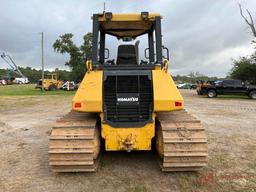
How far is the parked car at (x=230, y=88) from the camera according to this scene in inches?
1080

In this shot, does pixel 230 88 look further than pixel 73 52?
No

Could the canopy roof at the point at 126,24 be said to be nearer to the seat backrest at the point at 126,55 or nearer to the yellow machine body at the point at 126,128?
the seat backrest at the point at 126,55

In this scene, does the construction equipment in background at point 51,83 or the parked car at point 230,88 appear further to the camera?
the construction equipment in background at point 51,83

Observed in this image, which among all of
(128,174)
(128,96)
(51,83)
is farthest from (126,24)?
(51,83)

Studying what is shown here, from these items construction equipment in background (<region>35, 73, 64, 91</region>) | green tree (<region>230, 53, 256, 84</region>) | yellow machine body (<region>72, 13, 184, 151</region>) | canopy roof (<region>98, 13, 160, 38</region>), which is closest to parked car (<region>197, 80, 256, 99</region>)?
green tree (<region>230, 53, 256, 84</region>)

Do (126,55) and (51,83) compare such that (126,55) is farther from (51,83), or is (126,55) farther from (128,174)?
(51,83)

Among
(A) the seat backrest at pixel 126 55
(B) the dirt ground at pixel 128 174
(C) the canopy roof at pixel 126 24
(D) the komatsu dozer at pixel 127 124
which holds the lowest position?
(B) the dirt ground at pixel 128 174

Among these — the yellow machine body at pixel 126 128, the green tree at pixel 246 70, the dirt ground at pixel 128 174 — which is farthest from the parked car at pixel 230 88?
the yellow machine body at pixel 126 128

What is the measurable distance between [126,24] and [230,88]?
2314cm

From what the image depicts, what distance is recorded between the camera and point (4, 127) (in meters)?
10.4

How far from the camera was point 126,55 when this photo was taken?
254 inches

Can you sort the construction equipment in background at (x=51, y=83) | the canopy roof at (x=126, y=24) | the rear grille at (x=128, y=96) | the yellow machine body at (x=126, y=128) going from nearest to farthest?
the yellow machine body at (x=126, y=128), the rear grille at (x=128, y=96), the canopy roof at (x=126, y=24), the construction equipment in background at (x=51, y=83)

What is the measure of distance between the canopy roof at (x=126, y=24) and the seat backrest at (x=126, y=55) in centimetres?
41

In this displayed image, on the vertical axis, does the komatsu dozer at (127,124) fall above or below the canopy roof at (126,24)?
below
